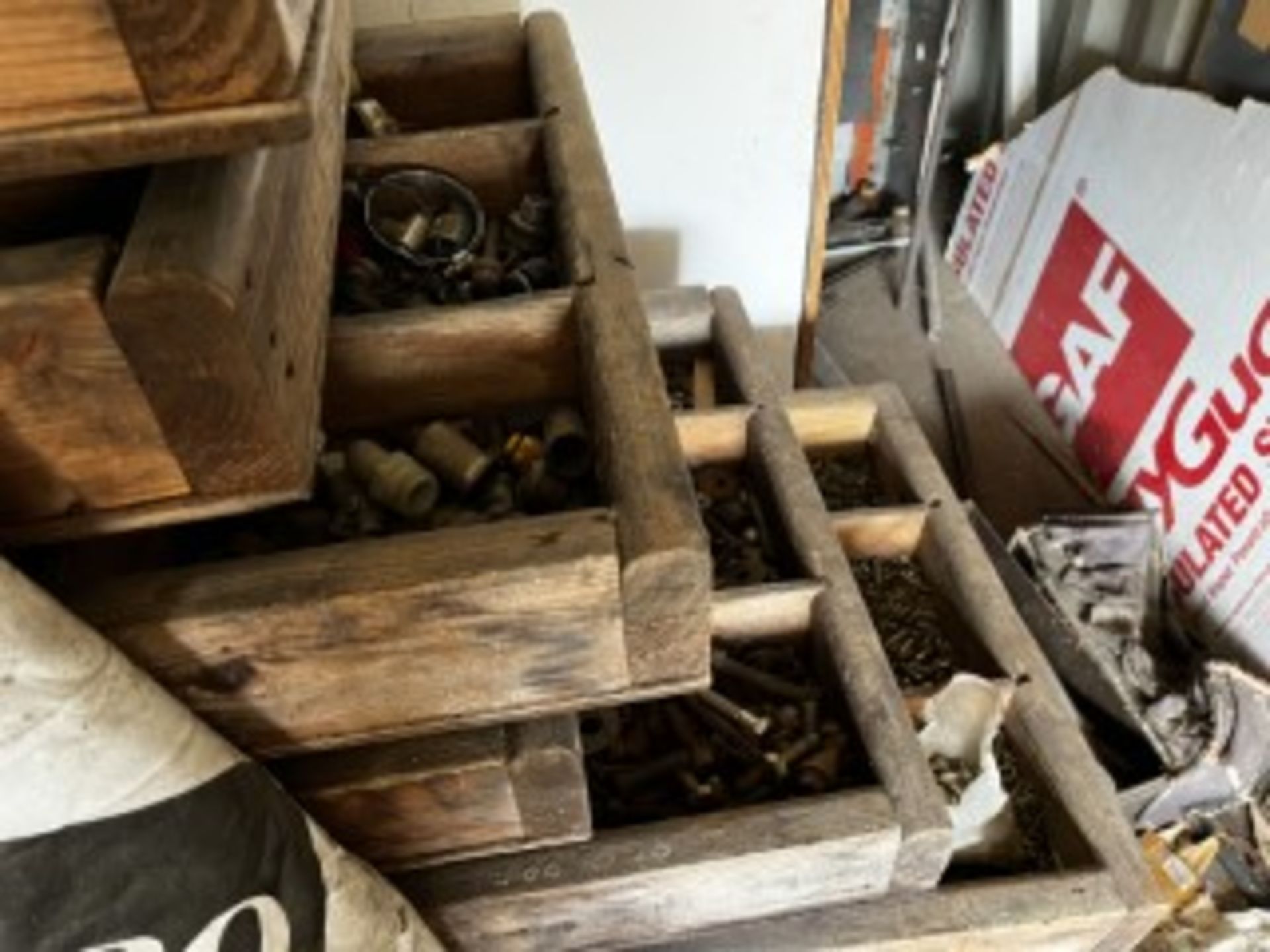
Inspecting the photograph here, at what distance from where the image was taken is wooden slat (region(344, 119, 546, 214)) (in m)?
0.99

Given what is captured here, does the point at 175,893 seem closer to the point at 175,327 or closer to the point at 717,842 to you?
the point at 175,327

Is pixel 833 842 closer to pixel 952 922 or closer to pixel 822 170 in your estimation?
pixel 952 922

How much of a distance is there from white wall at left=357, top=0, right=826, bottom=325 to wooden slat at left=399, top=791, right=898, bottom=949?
3.48 feet

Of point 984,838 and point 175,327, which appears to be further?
point 984,838

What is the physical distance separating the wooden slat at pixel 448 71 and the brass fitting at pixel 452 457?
454mm

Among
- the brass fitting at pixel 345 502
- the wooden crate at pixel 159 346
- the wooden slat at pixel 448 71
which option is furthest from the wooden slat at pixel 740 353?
the wooden crate at pixel 159 346

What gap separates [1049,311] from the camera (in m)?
2.12

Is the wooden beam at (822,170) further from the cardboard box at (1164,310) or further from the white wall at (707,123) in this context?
the cardboard box at (1164,310)

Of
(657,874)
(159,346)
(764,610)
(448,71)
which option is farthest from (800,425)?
(159,346)

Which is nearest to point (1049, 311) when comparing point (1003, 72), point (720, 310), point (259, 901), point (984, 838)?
point (1003, 72)

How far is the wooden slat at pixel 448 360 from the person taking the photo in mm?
808

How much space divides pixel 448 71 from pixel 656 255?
652 mm

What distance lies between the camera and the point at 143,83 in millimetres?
439

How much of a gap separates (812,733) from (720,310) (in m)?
0.63
